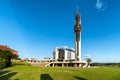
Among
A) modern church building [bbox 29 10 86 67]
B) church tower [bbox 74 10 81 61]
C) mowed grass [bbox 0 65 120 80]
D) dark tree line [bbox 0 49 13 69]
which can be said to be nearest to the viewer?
mowed grass [bbox 0 65 120 80]

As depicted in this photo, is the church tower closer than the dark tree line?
No

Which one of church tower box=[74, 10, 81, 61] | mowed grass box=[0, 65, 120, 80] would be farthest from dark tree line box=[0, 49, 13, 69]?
church tower box=[74, 10, 81, 61]

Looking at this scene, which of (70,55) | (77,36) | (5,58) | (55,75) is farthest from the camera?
(70,55)

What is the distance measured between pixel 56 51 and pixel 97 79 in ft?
322

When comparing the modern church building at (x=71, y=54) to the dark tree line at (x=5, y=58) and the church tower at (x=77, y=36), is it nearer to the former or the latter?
the church tower at (x=77, y=36)

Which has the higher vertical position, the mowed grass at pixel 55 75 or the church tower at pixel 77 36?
the church tower at pixel 77 36

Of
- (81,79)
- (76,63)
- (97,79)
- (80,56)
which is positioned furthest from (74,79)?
(80,56)

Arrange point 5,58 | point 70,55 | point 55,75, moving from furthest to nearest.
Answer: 1. point 70,55
2. point 5,58
3. point 55,75

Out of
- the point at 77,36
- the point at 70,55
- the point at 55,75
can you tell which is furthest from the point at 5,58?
the point at 70,55

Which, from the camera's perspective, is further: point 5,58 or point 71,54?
point 71,54

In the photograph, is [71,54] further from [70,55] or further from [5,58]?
[5,58]

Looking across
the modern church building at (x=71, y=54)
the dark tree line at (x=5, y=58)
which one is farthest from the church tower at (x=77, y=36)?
the dark tree line at (x=5, y=58)

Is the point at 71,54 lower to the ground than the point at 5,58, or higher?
higher

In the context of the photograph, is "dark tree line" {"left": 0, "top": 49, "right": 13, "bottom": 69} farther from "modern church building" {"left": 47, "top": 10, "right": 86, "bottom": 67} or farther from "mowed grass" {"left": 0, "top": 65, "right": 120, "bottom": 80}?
"modern church building" {"left": 47, "top": 10, "right": 86, "bottom": 67}
